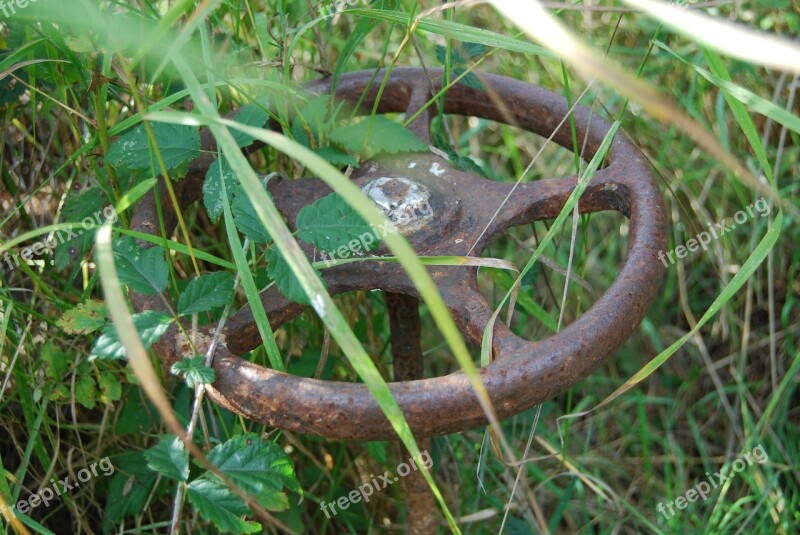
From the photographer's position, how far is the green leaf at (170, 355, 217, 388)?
0.88m

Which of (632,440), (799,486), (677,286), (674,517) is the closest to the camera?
(674,517)

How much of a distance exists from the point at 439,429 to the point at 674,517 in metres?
1.16

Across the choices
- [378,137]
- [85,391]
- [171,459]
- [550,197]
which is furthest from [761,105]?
[85,391]

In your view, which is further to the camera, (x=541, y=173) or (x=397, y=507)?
(x=541, y=173)

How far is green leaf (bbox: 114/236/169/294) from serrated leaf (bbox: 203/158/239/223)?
0.31ft

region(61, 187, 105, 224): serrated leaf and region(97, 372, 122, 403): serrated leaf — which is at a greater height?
region(61, 187, 105, 224): serrated leaf

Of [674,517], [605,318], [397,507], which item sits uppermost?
[605,318]

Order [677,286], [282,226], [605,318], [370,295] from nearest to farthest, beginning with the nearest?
[282,226]
[605,318]
[370,295]
[677,286]

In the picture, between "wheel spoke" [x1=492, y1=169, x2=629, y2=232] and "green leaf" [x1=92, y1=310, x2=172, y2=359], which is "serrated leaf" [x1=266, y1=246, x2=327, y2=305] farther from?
Result: "wheel spoke" [x1=492, y1=169, x2=629, y2=232]

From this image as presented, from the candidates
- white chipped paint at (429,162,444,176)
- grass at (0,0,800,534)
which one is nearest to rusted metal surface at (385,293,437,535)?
grass at (0,0,800,534)

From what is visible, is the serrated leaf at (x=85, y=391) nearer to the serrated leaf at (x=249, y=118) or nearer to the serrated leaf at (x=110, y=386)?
the serrated leaf at (x=110, y=386)

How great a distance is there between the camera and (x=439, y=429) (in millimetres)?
857

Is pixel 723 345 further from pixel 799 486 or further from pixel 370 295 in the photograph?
pixel 370 295

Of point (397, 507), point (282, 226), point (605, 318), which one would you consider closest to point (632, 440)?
point (397, 507)
